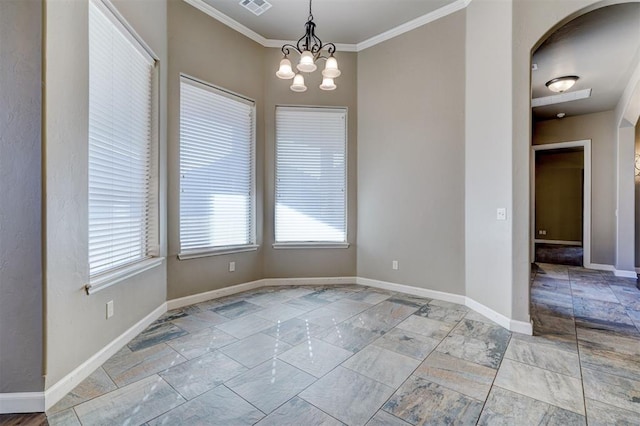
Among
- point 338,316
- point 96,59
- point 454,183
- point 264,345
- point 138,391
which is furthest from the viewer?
point 454,183

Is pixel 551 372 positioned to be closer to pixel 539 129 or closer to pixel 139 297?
pixel 139 297

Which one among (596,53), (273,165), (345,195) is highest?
(596,53)

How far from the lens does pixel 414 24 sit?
377 cm

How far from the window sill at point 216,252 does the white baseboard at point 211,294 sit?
0.45 m

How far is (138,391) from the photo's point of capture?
1.87m

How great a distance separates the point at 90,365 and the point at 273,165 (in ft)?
9.60

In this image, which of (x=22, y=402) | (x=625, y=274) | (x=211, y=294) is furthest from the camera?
(x=625, y=274)

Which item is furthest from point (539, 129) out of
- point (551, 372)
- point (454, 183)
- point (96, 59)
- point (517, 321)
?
point (96, 59)

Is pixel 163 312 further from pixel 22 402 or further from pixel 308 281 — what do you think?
pixel 308 281

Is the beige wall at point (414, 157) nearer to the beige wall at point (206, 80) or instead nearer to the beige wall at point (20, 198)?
the beige wall at point (206, 80)

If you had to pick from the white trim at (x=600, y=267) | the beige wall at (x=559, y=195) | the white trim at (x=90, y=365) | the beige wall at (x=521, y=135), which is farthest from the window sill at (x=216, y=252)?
the beige wall at (x=559, y=195)

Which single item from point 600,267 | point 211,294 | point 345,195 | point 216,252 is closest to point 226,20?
point 345,195

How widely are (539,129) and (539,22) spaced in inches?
187

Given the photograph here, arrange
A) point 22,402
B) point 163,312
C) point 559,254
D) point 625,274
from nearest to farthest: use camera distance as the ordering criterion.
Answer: point 22,402 < point 163,312 < point 625,274 < point 559,254
